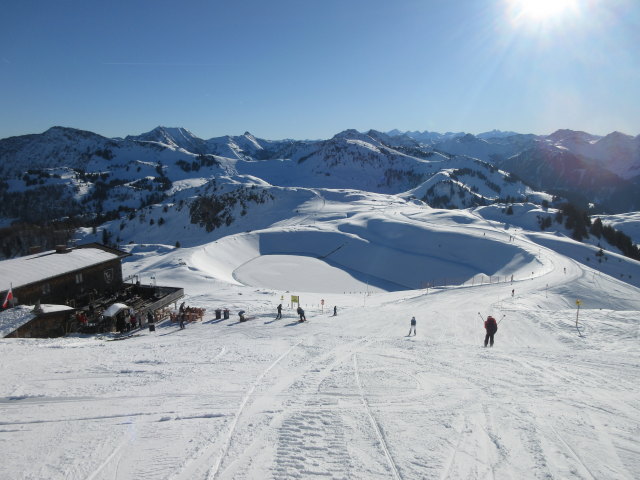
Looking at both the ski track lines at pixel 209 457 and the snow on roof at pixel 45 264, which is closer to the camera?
the ski track lines at pixel 209 457

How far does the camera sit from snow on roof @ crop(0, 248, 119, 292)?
74.5 feet

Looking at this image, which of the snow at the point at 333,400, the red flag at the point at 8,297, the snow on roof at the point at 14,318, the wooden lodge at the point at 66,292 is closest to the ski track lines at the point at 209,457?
the snow at the point at 333,400

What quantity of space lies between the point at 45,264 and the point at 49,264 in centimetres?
25

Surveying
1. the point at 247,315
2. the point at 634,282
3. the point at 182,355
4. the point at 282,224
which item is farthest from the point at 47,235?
the point at 634,282

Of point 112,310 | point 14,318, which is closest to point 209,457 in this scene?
point 14,318

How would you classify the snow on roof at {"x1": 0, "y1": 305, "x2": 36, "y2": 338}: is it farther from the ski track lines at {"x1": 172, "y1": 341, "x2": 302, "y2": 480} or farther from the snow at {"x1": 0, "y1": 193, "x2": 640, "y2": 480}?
the ski track lines at {"x1": 172, "y1": 341, "x2": 302, "y2": 480}

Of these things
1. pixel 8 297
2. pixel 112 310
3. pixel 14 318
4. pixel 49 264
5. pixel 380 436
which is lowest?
pixel 112 310

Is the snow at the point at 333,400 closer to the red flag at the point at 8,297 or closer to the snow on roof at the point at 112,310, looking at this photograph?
the snow on roof at the point at 112,310

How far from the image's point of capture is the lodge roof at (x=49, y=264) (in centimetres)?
2277

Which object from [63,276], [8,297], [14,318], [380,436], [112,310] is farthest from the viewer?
[63,276]

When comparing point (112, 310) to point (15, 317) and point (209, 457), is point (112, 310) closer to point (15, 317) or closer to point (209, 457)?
point (15, 317)

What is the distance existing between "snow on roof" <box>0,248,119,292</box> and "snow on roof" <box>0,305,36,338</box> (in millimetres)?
2116

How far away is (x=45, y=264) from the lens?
25797 millimetres

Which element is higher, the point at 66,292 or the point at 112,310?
the point at 66,292
